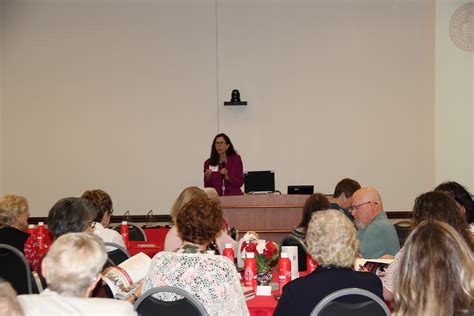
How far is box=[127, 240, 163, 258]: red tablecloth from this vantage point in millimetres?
5023

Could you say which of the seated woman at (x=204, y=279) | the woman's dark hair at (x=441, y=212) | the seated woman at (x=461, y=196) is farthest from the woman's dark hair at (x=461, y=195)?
the seated woman at (x=204, y=279)

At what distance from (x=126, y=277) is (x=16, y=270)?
3.77 feet

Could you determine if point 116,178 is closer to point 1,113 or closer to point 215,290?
point 1,113

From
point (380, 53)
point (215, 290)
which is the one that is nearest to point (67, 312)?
point (215, 290)

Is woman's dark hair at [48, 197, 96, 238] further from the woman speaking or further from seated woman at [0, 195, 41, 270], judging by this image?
the woman speaking

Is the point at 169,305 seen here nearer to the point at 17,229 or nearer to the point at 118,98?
the point at 17,229

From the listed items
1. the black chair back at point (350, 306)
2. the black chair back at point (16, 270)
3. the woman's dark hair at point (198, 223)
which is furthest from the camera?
the black chair back at point (16, 270)

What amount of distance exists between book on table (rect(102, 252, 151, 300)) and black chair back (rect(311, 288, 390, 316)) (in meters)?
1.15

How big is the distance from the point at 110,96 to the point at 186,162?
5.80 ft

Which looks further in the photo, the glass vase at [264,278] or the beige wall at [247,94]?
the beige wall at [247,94]

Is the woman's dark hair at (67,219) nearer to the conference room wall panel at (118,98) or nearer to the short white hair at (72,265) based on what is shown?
the short white hair at (72,265)

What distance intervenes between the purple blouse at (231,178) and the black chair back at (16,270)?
12.5 feet

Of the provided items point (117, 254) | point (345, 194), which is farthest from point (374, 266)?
point (345, 194)

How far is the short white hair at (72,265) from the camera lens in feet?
7.40
